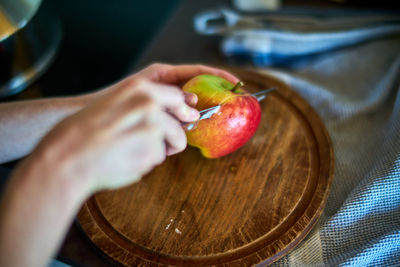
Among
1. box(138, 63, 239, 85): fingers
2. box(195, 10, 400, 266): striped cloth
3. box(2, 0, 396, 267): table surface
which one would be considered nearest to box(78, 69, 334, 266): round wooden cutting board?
box(195, 10, 400, 266): striped cloth

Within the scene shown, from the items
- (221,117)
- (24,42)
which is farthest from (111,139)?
(24,42)

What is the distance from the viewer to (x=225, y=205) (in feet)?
2.08

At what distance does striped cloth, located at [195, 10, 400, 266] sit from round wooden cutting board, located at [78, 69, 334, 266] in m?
0.06

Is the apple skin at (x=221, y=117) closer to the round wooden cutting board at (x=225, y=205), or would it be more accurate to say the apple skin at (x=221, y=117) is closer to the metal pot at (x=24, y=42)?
the round wooden cutting board at (x=225, y=205)

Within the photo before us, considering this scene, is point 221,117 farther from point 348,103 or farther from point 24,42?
point 24,42

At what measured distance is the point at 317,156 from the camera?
69 centimetres

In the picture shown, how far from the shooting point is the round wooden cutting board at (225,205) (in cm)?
58

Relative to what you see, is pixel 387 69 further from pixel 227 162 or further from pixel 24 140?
pixel 24 140

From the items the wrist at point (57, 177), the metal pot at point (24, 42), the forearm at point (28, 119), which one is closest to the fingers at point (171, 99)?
the wrist at point (57, 177)

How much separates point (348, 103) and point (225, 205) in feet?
1.38

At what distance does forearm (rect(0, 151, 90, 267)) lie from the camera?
1.25ft

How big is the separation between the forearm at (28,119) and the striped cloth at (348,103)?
1.59ft

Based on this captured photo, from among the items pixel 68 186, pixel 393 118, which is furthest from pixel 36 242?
pixel 393 118

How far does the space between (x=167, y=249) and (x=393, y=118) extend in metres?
0.55
